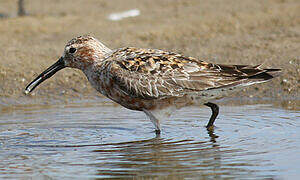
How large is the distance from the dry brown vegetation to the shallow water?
1147 millimetres

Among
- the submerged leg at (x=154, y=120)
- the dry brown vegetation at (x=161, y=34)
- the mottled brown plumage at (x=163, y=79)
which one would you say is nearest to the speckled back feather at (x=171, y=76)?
the mottled brown plumage at (x=163, y=79)

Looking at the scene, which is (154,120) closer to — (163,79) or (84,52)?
(163,79)

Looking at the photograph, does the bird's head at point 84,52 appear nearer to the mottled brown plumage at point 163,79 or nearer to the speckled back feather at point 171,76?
the mottled brown plumage at point 163,79

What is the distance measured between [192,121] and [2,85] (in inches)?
165

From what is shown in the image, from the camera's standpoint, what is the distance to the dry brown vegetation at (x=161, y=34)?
12.1 m

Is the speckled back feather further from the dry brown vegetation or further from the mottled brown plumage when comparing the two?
the dry brown vegetation

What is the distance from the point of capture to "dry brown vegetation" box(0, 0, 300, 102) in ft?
39.9

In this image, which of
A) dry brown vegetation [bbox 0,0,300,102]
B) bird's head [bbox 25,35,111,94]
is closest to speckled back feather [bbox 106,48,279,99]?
bird's head [bbox 25,35,111,94]

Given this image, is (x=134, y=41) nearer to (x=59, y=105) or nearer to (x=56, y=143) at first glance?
(x=59, y=105)

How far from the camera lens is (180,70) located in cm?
845

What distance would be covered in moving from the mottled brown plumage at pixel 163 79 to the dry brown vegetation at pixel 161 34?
314 centimetres

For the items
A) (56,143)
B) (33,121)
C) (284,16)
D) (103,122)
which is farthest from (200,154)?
(284,16)

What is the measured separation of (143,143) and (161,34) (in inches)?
273

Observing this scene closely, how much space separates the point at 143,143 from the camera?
27.2ft
